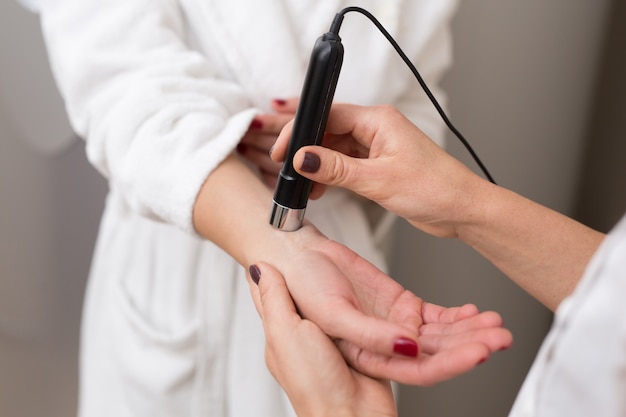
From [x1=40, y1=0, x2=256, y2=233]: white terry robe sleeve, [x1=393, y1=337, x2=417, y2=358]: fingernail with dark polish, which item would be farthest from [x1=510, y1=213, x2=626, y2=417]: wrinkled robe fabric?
[x1=40, y1=0, x2=256, y2=233]: white terry robe sleeve

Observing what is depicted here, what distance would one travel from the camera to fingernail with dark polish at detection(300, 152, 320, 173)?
54cm

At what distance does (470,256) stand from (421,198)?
687 millimetres

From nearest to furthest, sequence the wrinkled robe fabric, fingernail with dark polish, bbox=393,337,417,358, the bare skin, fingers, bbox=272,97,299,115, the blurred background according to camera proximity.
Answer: the wrinkled robe fabric, fingernail with dark polish, bbox=393,337,417,358, the bare skin, fingers, bbox=272,97,299,115, the blurred background

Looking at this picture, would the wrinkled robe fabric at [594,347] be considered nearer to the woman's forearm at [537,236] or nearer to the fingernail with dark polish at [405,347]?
the fingernail with dark polish at [405,347]

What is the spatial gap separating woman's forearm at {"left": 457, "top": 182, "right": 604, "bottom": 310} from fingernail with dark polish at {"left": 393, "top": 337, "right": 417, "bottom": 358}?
181 millimetres

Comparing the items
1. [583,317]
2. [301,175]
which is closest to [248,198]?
[301,175]

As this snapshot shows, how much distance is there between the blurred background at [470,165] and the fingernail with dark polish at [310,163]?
2.02 ft

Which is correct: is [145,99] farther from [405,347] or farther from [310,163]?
[405,347]

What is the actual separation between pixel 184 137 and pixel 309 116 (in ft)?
0.56

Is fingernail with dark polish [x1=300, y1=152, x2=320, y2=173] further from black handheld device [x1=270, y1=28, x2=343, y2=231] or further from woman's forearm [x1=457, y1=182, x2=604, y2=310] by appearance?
woman's forearm [x1=457, y1=182, x2=604, y2=310]

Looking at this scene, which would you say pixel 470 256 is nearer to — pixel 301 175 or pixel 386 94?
A: pixel 386 94

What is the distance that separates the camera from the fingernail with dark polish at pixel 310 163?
0.54 metres

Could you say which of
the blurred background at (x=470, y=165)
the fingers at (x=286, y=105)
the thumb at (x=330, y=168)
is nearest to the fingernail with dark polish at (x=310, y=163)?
the thumb at (x=330, y=168)

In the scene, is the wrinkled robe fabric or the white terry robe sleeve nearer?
the wrinkled robe fabric
